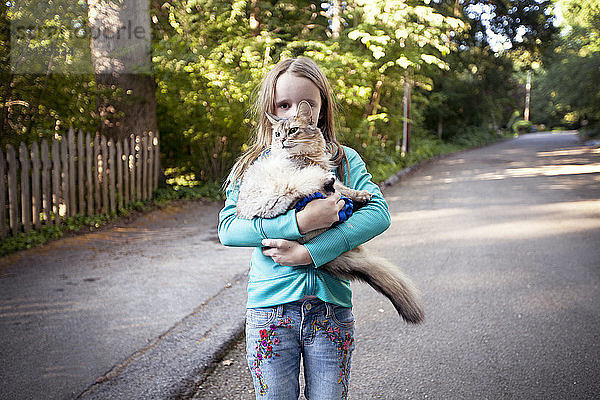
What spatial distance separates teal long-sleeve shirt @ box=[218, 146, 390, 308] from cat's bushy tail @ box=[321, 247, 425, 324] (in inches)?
3.0

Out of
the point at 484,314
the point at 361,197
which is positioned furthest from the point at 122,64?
the point at 361,197

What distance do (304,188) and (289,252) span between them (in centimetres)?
27

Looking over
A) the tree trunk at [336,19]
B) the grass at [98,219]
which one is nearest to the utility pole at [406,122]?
the tree trunk at [336,19]

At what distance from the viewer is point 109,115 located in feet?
30.9

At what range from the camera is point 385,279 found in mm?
2180

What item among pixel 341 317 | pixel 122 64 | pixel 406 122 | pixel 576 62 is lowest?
pixel 341 317

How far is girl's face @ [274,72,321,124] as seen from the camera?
2.25 metres

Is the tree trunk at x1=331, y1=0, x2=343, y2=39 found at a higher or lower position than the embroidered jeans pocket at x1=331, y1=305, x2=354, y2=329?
higher

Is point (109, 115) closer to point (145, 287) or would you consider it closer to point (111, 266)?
point (111, 266)

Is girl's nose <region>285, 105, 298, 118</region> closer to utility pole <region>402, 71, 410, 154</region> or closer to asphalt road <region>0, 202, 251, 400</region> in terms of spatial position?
asphalt road <region>0, 202, 251, 400</region>

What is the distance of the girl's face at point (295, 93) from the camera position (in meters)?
2.25

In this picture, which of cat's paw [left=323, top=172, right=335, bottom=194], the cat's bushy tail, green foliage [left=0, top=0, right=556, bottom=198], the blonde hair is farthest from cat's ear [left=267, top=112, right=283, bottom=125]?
green foliage [left=0, top=0, right=556, bottom=198]

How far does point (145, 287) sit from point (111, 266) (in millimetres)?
1090

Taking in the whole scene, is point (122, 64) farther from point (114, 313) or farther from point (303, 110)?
point (303, 110)
